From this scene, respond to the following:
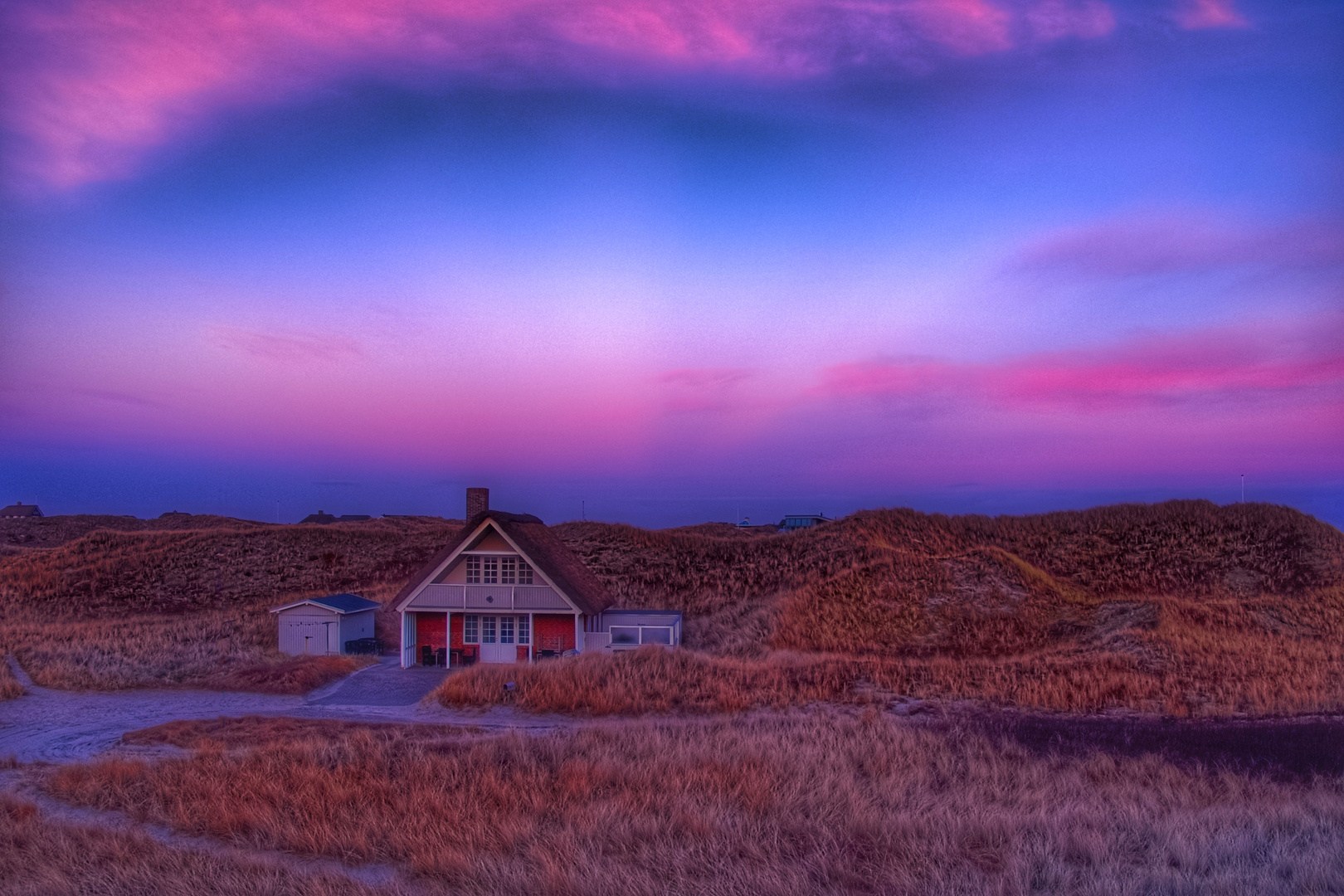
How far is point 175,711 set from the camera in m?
23.8

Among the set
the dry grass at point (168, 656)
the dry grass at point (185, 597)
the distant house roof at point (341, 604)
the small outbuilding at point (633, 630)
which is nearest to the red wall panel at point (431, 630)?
the dry grass at point (168, 656)

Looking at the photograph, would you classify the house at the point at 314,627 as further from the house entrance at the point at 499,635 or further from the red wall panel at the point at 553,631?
the red wall panel at the point at 553,631

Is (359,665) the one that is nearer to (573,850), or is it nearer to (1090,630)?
(573,850)

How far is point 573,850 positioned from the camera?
953 centimetres

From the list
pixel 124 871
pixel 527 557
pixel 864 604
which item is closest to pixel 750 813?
pixel 124 871

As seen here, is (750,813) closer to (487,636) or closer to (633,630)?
(633,630)

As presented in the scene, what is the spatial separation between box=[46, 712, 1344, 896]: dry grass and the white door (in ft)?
51.2

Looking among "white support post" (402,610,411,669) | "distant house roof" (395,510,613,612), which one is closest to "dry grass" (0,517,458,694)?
"white support post" (402,610,411,669)

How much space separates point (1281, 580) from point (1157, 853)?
4519cm

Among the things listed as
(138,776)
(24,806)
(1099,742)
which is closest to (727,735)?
(1099,742)

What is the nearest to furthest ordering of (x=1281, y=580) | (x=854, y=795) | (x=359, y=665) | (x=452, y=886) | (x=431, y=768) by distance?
(x=452, y=886), (x=854, y=795), (x=431, y=768), (x=359, y=665), (x=1281, y=580)

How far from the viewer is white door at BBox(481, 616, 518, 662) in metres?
32.9

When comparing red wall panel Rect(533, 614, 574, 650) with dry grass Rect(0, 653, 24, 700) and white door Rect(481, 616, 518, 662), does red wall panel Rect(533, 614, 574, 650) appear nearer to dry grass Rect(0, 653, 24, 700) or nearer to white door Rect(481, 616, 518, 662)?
white door Rect(481, 616, 518, 662)

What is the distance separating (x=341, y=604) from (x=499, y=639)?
756 centimetres
